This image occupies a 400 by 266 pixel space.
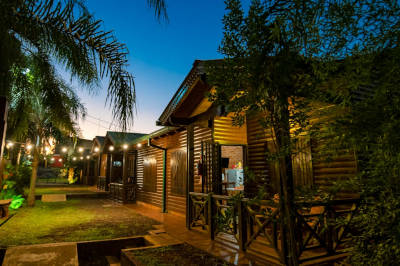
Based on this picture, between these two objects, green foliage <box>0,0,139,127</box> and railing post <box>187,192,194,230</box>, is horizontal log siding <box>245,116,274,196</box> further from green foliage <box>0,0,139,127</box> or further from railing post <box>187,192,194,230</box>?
green foliage <box>0,0,139,127</box>

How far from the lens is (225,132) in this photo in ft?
24.3

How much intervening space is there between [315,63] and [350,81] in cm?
30

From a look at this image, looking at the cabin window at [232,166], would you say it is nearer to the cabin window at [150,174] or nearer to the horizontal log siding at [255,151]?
the cabin window at [150,174]

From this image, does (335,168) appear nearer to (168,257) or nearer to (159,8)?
(168,257)

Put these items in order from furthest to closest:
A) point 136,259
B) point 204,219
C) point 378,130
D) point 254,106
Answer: point 204,219 < point 136,259 < point 254,106 < point 378,130

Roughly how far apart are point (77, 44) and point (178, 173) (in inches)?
277

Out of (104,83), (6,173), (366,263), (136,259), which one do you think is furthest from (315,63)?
(6,173)

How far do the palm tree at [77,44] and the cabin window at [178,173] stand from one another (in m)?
6.31

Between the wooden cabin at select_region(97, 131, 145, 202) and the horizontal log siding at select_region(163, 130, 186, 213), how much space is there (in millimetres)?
2179

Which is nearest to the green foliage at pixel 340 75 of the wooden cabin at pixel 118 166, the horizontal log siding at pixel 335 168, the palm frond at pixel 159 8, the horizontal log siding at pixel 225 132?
the palm frond at pixel 159 8

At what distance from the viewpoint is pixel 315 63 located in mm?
2059

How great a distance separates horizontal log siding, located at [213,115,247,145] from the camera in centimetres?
720

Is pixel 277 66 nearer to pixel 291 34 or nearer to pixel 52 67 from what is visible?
pixel 291 34

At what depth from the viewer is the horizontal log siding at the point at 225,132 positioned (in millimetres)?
7199
